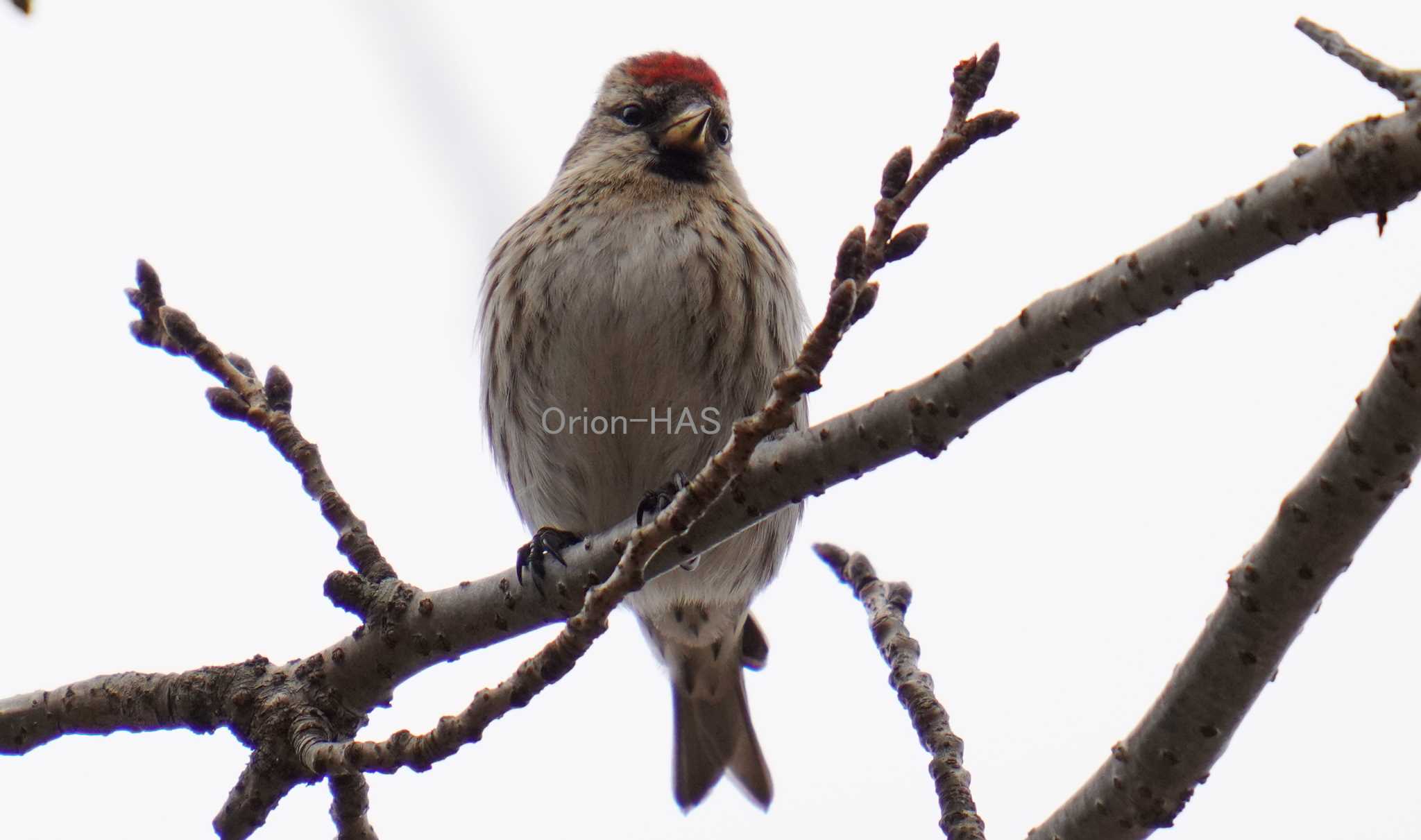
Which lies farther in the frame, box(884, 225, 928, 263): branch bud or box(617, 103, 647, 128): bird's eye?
box(617, 103, 647, 128): bird's eye

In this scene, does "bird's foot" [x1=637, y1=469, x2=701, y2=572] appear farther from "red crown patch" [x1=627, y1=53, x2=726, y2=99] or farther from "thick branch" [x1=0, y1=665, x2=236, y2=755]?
"red crown patch" [x1=627, y1=53, x2=726, y2=99]

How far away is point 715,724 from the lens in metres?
5.12

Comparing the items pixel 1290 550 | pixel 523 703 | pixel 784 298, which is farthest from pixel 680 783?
pixel 1290 550

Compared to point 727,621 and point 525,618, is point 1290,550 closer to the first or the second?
point 525,618

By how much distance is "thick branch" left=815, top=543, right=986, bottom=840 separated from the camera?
9.64 ft

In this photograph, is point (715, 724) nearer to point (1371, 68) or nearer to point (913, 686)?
point (913, 686)

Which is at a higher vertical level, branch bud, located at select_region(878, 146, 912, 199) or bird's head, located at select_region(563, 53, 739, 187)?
bird's head, located at select_region(563, 53, 739, 187)

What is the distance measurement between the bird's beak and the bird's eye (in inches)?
9.6

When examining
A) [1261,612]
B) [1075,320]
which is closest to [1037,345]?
[1075,320]

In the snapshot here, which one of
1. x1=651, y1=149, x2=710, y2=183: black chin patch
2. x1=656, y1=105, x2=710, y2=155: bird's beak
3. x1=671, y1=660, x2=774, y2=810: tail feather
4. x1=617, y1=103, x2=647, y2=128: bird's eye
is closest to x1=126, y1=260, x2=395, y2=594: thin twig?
x1=651, y1=149, x2=710, y2=183: black chin patch

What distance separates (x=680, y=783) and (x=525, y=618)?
Result: 218 cm

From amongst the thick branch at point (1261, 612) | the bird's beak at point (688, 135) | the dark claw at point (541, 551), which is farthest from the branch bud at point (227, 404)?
the thick branch at point (1261, 612)

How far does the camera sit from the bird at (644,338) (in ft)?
12.9

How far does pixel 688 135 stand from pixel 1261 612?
287cm
